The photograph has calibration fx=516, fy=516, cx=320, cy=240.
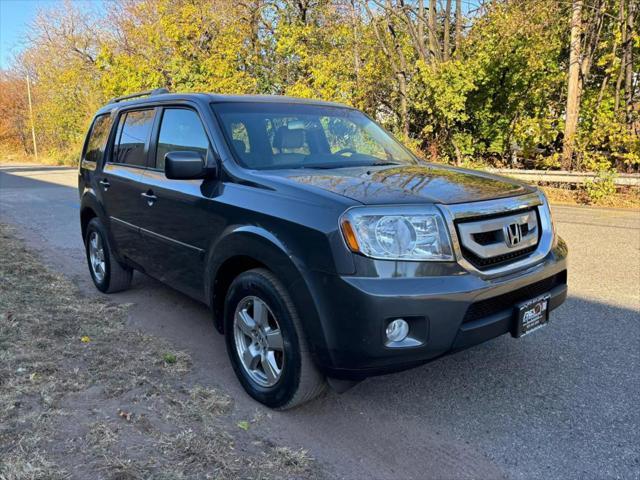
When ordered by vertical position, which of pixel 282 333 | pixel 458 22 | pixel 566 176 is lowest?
pixel 282 333

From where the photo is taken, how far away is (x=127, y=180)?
4371 mm

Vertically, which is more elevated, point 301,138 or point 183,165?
point 301,138

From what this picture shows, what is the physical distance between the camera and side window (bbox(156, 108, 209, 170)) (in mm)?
3557

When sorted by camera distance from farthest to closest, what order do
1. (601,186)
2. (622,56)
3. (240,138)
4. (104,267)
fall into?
1. (622,56)
2. (601,186)
3. (104,267)
4. (240,138)

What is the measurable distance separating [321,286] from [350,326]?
24 centimetres

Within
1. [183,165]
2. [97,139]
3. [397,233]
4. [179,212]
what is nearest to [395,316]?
[397,233]

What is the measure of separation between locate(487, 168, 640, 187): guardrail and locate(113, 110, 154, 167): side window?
27.2 feet

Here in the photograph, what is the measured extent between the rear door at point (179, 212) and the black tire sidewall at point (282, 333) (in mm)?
422

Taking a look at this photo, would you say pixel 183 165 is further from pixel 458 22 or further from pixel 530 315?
pixel 458 22

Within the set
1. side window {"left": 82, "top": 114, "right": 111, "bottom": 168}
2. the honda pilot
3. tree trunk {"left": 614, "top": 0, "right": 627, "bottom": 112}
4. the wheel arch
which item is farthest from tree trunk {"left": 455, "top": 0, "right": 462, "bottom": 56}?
the wheel arch

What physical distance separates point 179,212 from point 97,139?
2269 mm

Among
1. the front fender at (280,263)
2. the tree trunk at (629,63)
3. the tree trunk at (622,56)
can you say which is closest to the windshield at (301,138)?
the front fender at (280,263)

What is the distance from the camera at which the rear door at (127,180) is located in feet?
13.9

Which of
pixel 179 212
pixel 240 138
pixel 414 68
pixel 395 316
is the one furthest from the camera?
pixel 414 68
